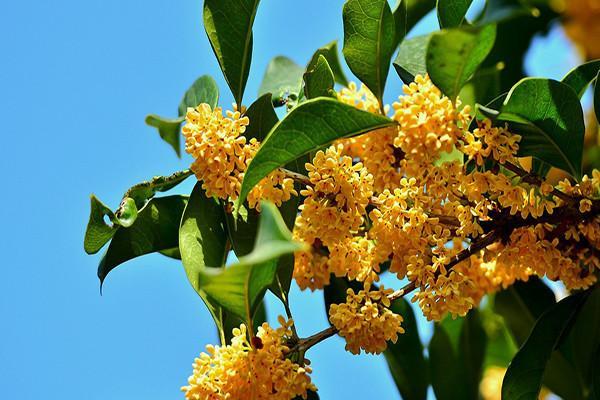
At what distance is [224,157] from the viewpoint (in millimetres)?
1667

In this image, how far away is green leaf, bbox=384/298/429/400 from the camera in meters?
2.51

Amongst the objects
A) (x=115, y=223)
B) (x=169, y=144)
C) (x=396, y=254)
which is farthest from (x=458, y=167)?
(x=169, y=144)

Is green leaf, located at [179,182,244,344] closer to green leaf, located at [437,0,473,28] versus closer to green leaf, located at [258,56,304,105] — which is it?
green leaf, located at [258,56,304,105]

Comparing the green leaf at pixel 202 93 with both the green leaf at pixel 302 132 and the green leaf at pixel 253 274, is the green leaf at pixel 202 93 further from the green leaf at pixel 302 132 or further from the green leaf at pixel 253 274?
the green leaf at pixel 253 274

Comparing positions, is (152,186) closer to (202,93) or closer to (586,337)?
(202,93)

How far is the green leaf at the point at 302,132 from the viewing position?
152 cm

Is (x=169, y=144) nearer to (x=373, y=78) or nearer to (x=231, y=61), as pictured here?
(x=231, y=61)

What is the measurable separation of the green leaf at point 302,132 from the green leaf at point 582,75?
0.51 metres

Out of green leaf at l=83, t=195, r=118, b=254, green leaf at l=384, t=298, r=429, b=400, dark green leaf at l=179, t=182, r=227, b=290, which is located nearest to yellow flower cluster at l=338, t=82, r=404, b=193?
dark green leaf at l=179, t=182, r=227, b=290

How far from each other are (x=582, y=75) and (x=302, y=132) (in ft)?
2.23

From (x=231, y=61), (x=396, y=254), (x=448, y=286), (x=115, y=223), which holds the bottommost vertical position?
(x=448, y=286)

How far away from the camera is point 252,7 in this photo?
5.95 ft

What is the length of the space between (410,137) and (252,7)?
1.54 feet

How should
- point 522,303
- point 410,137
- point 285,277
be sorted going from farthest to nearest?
1. point 522,303
2. point 285,277
3. point 410,137
